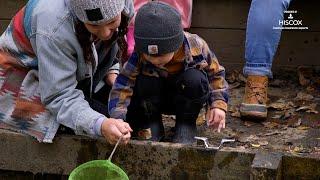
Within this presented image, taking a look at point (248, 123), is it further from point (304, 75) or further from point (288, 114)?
point (304, 75)

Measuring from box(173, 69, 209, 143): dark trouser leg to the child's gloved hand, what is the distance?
45 centimetres

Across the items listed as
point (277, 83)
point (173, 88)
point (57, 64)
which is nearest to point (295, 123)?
point (277, 83)

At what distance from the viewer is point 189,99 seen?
2564 millimetres

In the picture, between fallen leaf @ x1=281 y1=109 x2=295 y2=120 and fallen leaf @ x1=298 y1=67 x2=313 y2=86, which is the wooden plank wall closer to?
fallen leaf @ x1=298 y1=67 x2=313 y2=86

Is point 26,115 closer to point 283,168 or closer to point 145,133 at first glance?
point 145,133

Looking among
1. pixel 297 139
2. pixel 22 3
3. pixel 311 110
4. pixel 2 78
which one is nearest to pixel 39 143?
pixel 2 78

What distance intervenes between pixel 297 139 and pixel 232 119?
1.30ft

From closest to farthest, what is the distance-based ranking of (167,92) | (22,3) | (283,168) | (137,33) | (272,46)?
(283,168)
(137,33)
(167,92)
(272,46)
(22,3)

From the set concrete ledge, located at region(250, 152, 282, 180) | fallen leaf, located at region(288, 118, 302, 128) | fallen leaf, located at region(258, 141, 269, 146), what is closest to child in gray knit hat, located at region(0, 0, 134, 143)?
concrete ledge, located at region(250, 152, 282, 180)

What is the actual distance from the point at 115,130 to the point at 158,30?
1.37ft

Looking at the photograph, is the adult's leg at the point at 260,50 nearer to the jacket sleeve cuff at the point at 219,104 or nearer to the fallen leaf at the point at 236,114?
the fallen leaf at the point at 236,114

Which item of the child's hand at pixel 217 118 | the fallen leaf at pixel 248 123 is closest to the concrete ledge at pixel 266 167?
the child's hand at pixel 217 118

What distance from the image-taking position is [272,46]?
3045mm

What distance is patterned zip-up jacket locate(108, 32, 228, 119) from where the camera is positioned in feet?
8.22
